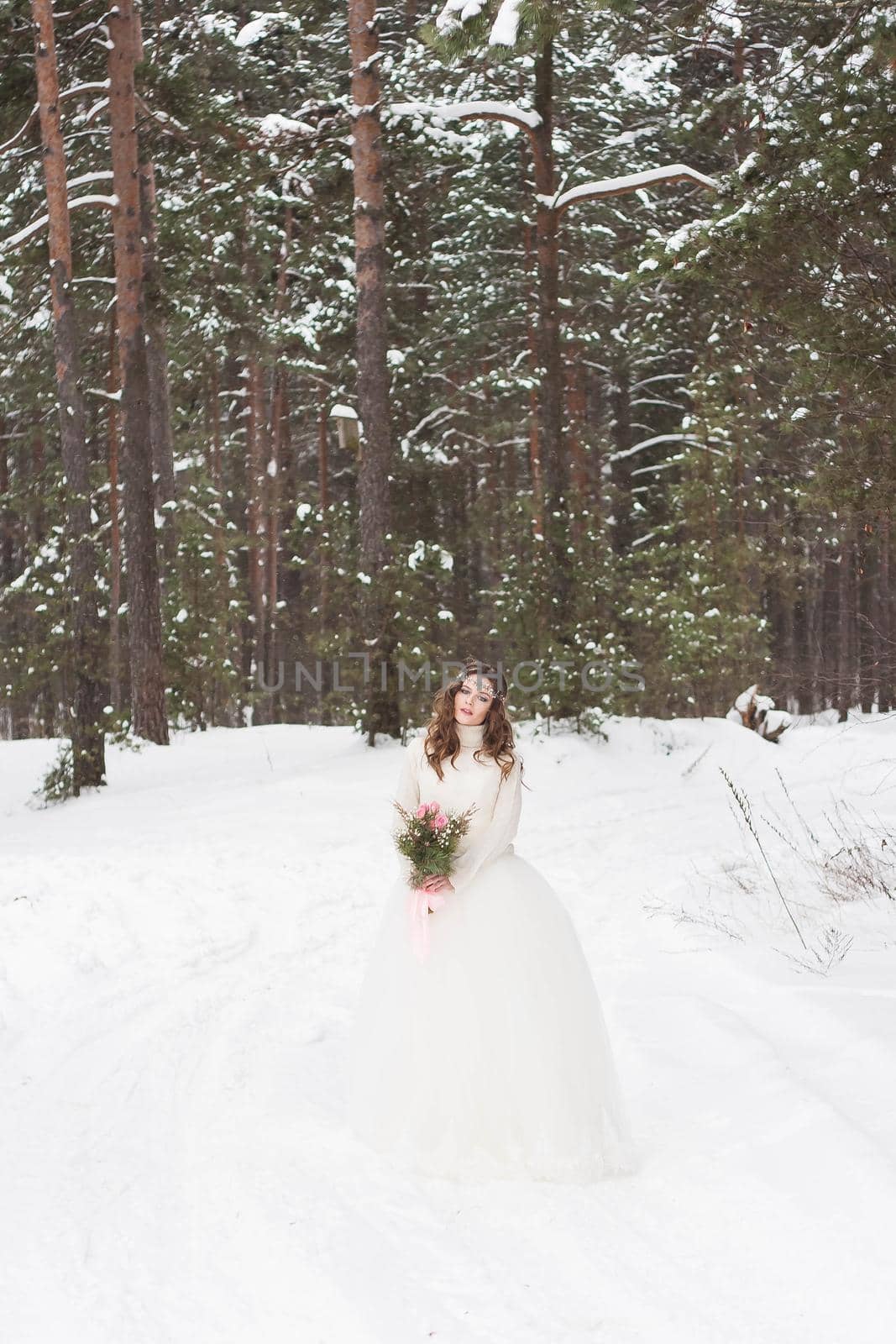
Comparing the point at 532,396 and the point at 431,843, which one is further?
the point at 532,396

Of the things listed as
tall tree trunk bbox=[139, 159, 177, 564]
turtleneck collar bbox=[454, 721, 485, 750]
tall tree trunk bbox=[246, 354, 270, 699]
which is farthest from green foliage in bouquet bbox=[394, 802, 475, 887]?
tall tree trunk bbox=[246, 354, 270, 699]

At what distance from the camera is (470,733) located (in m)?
4.99

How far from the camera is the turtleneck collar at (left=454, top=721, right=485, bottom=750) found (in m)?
4.98

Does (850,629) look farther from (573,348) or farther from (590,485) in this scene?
(573,348)

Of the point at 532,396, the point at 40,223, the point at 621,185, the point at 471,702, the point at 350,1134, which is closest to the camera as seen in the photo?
the point at 350,1134

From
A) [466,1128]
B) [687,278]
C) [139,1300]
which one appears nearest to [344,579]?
[687,278]

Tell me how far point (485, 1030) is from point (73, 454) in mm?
11030

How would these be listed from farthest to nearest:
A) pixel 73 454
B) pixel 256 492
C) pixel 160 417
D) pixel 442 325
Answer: pixel 256 492
pixel 442 325
pixel 160 417
pixel 73 454

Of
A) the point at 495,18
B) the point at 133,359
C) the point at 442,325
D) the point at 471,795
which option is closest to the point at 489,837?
the point at 471,795

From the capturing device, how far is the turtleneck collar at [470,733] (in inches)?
196

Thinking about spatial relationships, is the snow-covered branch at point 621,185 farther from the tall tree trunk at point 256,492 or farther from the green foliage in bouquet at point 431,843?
the green foliage in bouquet at point 431,843

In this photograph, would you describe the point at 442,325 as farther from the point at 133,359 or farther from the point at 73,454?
the point at 73,454

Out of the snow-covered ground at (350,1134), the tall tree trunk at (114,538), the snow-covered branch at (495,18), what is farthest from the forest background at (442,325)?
the snow-covered ground at (350,1134)

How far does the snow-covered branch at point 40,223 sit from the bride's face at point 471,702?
40.2ft
